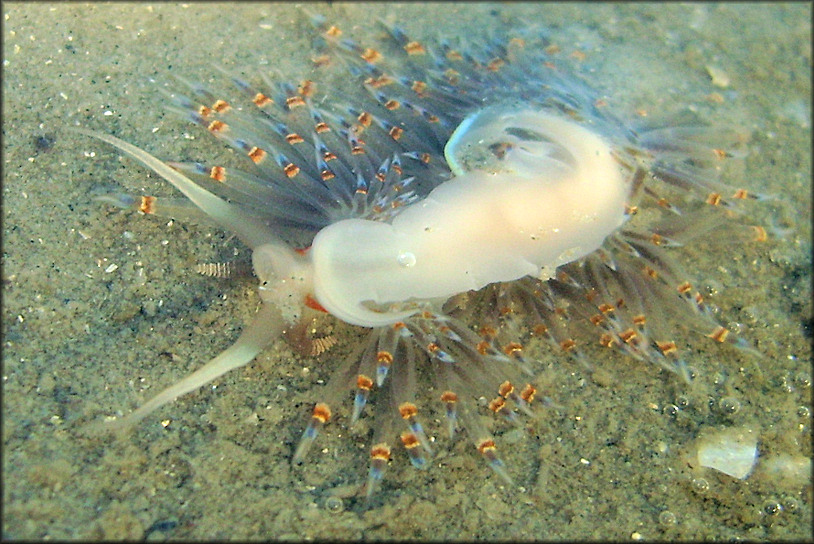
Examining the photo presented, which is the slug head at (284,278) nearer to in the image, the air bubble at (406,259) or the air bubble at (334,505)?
the air bubble at (406,259)

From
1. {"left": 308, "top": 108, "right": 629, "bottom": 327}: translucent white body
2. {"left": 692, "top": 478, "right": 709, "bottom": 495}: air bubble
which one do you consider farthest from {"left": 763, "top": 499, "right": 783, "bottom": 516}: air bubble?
{"left": 308, "top": 108, "right": 629, "bottom": 327}: translucent white body

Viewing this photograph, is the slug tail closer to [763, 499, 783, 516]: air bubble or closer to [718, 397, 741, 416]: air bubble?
[718, 397, 741, 416]: air bubble

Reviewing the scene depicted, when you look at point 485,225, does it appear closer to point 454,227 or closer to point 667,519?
point 454,227

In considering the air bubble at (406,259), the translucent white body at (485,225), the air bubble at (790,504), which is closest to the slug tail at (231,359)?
the translucent white body at (485,225)

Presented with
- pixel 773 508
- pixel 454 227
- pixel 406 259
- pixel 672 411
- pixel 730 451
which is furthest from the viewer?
pixel 672 411

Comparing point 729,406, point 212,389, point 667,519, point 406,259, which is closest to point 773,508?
point 729,406

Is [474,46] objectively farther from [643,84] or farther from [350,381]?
[350,381]
